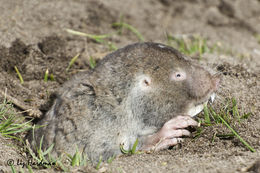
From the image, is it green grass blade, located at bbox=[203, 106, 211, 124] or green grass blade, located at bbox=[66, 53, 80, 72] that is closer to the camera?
green grass blade, located at bbox=[203, 106, 211, 124]

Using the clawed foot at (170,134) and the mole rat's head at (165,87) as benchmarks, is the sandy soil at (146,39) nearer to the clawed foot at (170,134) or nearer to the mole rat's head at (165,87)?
the clawed foot at (170,134)

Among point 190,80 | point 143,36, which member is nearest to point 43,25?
point 143,36

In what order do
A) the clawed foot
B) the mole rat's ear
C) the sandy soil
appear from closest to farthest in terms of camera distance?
1. the sandy soil
2. the clawed foot
3. the mole rat's ear

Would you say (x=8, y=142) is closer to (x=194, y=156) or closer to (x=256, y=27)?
(x=194, y=156)

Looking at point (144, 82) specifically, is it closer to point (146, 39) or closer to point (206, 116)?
point (206, 116)

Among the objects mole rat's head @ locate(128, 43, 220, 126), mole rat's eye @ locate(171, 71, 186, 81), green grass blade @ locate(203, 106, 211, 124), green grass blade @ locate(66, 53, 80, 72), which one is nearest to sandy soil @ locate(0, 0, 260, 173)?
green grass blade @ locate(66, 53, 80, 72)

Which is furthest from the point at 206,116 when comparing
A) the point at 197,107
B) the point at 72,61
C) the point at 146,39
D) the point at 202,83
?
the point at 146,39

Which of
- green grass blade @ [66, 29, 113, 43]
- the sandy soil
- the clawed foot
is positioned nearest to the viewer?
the sandy soil

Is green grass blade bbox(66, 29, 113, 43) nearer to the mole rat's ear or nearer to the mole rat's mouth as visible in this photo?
the mole rat's ear

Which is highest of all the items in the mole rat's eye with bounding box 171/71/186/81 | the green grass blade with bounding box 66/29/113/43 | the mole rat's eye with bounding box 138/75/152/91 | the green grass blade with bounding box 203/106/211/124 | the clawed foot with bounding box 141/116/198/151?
the mole rat's eye with bounding box 171/71/186/81

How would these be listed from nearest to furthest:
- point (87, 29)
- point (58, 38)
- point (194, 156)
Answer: point (194, 156)
point (58, 38)
point (87, 29)
